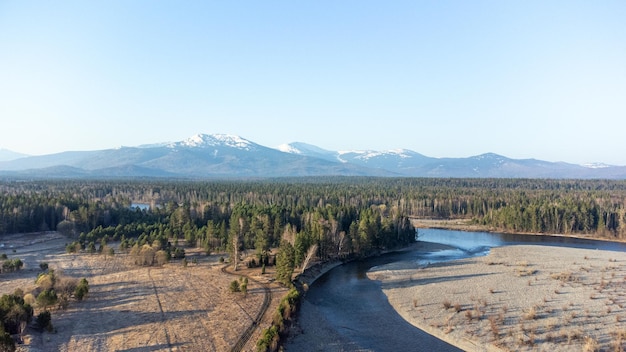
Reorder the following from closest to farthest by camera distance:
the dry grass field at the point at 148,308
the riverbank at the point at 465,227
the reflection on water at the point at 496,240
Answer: the dry grass field at the point at 148,308
the reflection on water at the point at 496,240
the riverbank at the point at 465,227

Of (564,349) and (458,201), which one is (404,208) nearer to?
(458,201)

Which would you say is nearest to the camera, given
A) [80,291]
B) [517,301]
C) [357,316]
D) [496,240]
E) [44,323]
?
[44,323]

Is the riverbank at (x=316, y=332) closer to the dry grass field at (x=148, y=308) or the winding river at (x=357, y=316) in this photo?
the winding river at (x=357, y=316)

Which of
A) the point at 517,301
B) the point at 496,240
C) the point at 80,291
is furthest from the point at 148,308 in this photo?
the point at 496,240

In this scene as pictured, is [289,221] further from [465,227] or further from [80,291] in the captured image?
[465,227]

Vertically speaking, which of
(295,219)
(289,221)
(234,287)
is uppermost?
(295,219)

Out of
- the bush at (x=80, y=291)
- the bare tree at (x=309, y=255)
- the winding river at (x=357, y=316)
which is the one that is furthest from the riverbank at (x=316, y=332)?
the bush at (x=80, y=291)

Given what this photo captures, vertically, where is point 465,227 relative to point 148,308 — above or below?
above

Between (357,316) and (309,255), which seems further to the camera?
(309,255)
